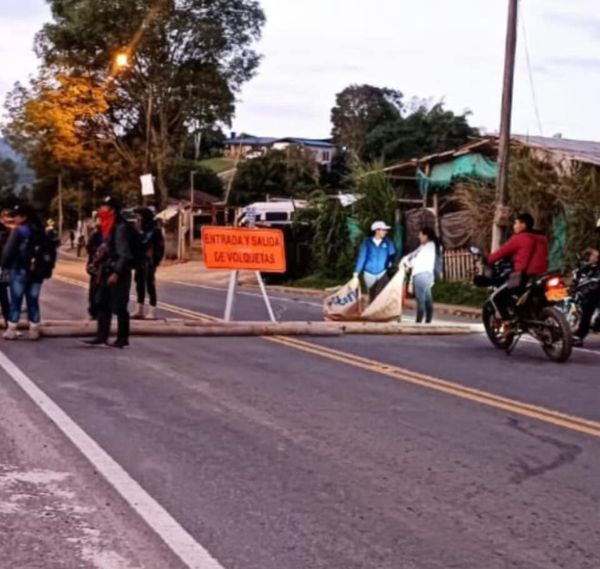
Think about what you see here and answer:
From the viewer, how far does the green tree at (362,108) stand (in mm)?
84188

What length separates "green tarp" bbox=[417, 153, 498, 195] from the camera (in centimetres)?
2938

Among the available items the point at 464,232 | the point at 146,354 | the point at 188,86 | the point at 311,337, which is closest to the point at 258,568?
the point at 146,354

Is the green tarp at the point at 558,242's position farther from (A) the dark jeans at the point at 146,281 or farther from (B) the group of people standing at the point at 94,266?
(B) the group of people standing at the point at 94,266

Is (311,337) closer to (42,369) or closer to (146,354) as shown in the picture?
(146,354)

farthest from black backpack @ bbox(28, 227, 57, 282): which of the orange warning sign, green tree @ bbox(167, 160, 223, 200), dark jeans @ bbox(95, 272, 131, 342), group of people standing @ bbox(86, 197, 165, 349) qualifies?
green tree @ bbox(167, 160, 223, 200)

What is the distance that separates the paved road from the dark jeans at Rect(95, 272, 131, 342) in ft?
1.20

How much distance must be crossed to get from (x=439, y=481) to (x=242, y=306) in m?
15.8

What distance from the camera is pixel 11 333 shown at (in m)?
13.5

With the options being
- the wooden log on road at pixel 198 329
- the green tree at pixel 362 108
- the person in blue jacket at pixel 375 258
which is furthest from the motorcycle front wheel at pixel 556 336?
the green tree at pixel 362 108

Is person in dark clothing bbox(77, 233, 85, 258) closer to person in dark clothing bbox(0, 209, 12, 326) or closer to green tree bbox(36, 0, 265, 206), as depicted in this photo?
green tree bbox(36, 0, 265, 206)

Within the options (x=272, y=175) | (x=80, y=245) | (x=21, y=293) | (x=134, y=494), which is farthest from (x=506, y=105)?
(x=272, y=175)

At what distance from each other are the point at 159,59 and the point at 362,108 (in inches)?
1719

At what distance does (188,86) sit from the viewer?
52.5 meters

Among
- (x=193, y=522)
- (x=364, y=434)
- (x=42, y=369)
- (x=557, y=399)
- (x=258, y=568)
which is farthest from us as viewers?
(x=42, y=369)
